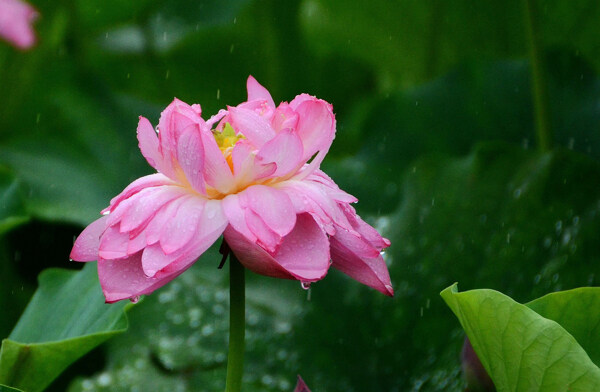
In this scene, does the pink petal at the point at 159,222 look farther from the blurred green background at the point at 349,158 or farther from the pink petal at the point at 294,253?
the blurred green background at the point at 349,158

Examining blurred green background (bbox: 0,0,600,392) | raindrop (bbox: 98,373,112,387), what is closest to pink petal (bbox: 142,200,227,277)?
blurred green background (bbox: 0,0,600,392)

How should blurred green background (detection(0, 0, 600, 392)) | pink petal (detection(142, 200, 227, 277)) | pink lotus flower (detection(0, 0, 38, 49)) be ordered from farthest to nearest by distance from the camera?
pink lotus flower (detection(0, 0, 38, 49)), blurred green background (detection(0, 0, 600, 392)), pink petal (detection(142, 200, 227, 277))

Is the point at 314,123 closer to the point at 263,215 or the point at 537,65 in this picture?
the point at 263,215

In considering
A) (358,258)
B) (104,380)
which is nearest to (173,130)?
(358,258)

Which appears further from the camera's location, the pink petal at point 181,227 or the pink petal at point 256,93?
the pink petal at point 256,93

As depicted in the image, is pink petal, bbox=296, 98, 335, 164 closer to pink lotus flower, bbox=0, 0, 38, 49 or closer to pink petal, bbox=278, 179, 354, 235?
pink petal, bbox=278, 179, 354, 235

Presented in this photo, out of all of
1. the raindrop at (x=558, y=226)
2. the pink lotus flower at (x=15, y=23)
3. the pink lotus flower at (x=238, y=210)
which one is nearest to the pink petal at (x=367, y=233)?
the pink lotus flower at (x=238, y=210)

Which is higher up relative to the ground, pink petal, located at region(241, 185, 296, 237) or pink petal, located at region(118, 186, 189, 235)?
pink petal, located at region(241, 185, 296, 237)
